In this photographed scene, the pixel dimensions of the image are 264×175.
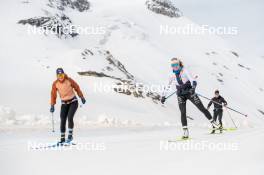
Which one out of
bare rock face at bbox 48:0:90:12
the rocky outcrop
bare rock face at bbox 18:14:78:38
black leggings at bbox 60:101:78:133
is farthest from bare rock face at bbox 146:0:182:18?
black leggings at bbox 60:101:78:133

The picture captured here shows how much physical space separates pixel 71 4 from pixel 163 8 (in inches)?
1299

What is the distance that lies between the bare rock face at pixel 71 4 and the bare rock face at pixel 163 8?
21435 mm

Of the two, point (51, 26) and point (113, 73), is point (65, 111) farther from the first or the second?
point (51, 26)

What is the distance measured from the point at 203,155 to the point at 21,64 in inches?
1494

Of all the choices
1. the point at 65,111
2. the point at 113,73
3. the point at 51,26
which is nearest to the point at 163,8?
the point at 51,26

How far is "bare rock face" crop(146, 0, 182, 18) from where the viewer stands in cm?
11981

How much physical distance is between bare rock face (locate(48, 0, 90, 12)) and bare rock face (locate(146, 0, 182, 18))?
70.3ft

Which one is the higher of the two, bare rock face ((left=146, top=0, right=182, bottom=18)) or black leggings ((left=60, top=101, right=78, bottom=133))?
bare rock face ((left=146, top=0, right=182, bottom=18))

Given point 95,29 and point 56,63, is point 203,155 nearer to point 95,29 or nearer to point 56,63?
point 56,63

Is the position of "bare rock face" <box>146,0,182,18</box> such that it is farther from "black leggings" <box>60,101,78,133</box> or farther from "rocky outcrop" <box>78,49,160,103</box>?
"black leggings" <box>60,101,78,133</box>

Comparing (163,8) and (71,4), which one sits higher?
(163,8)

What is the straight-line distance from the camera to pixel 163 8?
121 meters

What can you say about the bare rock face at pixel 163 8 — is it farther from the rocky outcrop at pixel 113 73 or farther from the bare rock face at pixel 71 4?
the rocky outcrop at pixel 113 73

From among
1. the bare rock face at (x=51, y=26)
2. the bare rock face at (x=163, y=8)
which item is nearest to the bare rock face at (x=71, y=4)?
the bare rock face at (x=51, y=26)
